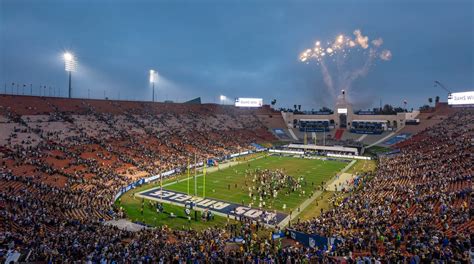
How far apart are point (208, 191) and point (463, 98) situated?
202 feet

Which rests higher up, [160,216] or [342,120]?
[342,120]

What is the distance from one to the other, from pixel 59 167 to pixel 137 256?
27244 mm

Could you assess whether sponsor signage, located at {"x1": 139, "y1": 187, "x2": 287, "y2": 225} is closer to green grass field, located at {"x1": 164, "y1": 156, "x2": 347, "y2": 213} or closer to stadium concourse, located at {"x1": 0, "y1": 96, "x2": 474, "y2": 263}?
green grass field, located at {"x1": 164, "y1": 156, "x2": 347, "y2": 213}

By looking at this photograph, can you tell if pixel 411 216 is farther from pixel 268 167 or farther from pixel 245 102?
pixel 245 102

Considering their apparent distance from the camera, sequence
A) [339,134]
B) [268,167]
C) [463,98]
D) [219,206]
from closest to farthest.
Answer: [219,206] → [268,167] → [463,98] → [339,134]

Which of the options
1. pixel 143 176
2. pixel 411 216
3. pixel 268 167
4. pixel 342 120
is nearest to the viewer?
pixel 411 216

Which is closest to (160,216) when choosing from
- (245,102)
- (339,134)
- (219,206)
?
(219,206)

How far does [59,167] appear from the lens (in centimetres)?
3691

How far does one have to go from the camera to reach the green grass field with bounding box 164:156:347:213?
109ft

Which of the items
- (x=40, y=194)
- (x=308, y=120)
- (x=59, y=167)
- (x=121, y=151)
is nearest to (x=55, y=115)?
(x=121, y=151)

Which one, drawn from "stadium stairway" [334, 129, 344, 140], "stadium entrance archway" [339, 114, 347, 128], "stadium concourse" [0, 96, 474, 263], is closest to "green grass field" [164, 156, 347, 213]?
"stadium concourse" [0, 96, 474, 263]

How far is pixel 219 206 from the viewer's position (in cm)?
3098

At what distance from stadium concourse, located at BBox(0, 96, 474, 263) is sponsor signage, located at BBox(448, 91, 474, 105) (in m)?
2.17

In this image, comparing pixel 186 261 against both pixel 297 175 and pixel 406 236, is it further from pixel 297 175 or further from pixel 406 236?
pixel 297 175
